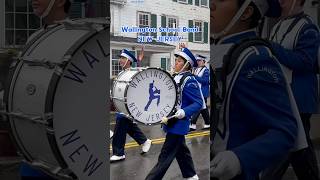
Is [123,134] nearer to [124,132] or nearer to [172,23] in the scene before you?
[124,132]

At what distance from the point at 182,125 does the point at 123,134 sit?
0.28m

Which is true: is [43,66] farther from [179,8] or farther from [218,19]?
[218,19]

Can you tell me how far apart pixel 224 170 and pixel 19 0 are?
1358 millimetres

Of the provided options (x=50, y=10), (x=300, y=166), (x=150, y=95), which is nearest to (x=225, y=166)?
(x=300, y=166)

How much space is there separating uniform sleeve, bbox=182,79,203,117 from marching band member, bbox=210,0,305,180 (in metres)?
0.19

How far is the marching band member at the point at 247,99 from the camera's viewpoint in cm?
232

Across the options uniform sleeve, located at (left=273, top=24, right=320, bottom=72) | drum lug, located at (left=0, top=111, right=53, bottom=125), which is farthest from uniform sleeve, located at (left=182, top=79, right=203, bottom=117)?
→ drum lug, located at (left=0, top=111, right=53, bottom=125)

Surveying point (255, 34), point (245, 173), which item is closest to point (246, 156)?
point (245, 173)

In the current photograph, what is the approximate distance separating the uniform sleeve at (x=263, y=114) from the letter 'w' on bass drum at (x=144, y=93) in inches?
15.6

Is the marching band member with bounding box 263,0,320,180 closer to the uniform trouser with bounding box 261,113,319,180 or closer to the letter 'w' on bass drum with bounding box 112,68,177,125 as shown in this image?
the uniform trouser with bounding box 261,113,319,180

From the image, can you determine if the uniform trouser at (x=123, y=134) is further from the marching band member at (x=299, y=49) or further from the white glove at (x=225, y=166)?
the marching band member at (x=299, y=49)

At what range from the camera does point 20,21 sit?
234cm

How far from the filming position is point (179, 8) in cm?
212

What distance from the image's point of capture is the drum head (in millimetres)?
2160
